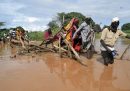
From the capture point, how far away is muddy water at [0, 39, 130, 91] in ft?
22.3

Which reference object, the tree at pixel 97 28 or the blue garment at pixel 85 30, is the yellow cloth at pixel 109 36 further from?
the tree at pixel 97 28

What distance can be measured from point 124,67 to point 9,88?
3.81m

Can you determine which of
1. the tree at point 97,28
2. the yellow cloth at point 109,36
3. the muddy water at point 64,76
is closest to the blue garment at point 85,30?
the muddy water at point 64,76

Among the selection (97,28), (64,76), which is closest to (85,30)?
(97,28)

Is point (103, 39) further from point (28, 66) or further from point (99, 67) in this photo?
point (28, 66)

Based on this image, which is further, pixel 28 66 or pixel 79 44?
pixel 79 44

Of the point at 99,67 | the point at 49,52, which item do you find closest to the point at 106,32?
the point at 99,67

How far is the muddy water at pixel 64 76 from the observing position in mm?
6793

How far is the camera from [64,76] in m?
8.06

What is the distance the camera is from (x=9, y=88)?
6.80m

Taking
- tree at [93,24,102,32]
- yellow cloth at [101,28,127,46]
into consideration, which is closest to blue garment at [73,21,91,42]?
yellow cloth at [101,28,127,46]

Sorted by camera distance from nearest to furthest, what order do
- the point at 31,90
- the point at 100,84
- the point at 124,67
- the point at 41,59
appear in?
the point at 31,90
the point at 100,84
the point at 124,67
the point at 41,59

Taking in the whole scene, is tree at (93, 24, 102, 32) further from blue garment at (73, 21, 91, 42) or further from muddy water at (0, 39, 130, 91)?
muddy water at (0, 39, 130, 91)

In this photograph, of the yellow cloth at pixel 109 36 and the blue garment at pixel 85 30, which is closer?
the yellow cloth at pixel 109 36
